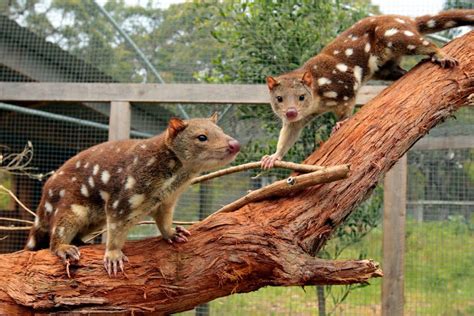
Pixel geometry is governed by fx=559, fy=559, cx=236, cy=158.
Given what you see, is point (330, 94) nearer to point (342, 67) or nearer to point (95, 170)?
point (342, 67)

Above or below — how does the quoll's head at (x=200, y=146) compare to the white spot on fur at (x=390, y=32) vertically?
below

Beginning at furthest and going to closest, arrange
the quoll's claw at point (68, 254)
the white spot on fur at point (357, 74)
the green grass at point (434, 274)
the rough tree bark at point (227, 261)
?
the green grass at point (434, 274) → the white spot on fur at point (357, 74) → the quoll's claw at point (68, 254) → the rough tree bark at point (227, 261)

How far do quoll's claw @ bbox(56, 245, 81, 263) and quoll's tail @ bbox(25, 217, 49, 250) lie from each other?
1.67 feet

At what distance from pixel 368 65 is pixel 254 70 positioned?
180cm

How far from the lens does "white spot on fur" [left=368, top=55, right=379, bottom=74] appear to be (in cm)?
457

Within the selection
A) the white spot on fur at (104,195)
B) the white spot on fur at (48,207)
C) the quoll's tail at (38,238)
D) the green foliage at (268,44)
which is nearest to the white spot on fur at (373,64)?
the green foliage at (268,44)

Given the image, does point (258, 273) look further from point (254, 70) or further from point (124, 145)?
point (254, 70)

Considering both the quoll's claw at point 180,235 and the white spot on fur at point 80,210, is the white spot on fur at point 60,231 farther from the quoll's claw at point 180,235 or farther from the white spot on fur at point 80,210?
the quoll's claw at point 180,235

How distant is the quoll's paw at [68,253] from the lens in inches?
128

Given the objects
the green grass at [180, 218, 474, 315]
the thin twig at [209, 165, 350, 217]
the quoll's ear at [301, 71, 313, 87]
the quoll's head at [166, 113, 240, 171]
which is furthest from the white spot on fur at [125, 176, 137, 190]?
the green grass at [180, 218, 474, 315]

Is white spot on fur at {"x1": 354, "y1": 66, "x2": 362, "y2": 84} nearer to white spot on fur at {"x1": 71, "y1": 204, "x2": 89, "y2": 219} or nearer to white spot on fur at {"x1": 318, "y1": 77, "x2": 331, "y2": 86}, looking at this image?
white spot on fur at {"x1": 318, "y1": 77, "x2": 331, "y2": 86}

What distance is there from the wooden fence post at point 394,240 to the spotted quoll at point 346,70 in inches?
40.1

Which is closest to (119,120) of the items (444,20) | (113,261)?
(113,261)

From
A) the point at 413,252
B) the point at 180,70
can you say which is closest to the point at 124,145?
the point at 180,70
